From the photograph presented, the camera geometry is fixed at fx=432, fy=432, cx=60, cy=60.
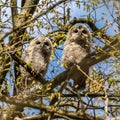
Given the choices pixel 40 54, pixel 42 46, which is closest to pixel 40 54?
pixel 40 54

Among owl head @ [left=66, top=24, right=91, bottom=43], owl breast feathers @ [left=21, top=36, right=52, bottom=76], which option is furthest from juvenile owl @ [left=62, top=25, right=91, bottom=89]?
owl breast feathers @ [left=21, top=36, right=52, bottom=76]

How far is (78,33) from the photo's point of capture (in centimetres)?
745

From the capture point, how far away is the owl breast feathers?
7.68 meters

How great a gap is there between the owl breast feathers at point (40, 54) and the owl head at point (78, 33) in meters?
0.44

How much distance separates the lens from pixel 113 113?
19.2ft

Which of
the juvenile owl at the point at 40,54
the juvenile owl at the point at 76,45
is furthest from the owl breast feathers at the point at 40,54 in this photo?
the juvenile owl at the point at 76,45

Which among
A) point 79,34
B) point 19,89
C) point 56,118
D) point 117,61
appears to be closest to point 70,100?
point 56,118

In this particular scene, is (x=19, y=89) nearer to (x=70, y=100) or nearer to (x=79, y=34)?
(x=70, y=100)

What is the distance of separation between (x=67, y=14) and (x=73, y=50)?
87cm

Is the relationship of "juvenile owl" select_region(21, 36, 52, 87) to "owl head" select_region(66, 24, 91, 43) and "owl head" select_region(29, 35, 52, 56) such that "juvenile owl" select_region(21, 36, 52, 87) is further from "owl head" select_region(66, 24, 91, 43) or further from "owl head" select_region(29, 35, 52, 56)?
"owl head" select_region(66, 24, 91, 43)

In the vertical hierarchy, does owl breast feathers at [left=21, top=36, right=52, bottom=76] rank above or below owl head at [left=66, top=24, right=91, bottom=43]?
below

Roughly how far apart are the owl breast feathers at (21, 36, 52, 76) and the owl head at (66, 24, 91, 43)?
0.44 meters

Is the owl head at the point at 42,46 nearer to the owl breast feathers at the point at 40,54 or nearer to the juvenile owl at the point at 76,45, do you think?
the owl breast feathers at the point at 40,54

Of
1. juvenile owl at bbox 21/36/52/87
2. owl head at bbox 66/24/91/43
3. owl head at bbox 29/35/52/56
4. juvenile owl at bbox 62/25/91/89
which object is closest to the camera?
juvenile owl at bbox 62/25/91/89
